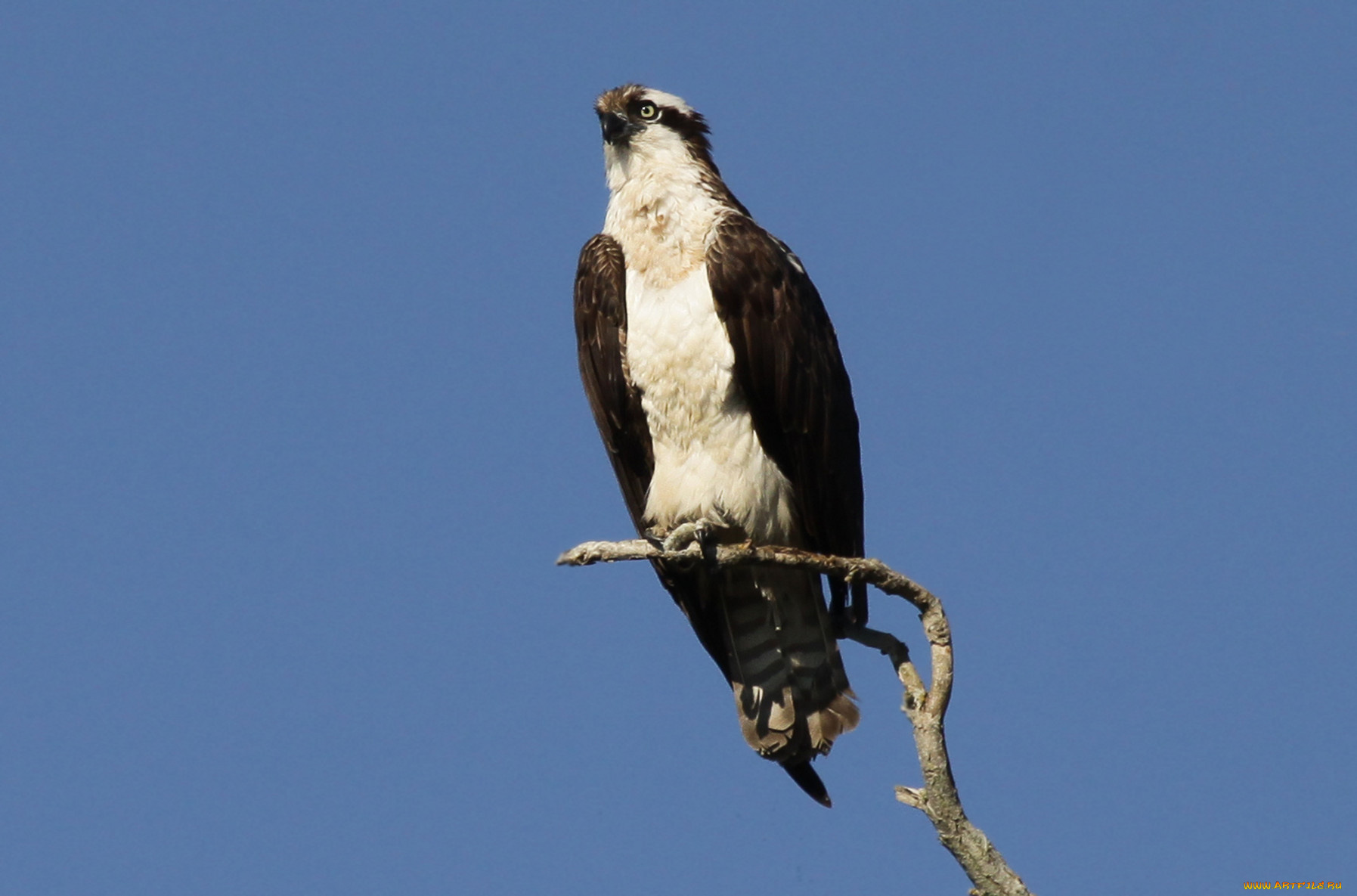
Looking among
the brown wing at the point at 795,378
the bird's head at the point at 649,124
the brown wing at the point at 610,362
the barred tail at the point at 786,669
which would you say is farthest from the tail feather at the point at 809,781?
the bird's head at the point at 649,124

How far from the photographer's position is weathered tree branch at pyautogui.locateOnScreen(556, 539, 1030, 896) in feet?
15.3

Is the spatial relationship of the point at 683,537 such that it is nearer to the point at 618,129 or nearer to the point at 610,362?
the point at 610,362

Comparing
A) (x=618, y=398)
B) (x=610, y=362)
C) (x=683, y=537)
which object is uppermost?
(x=610, y=362)

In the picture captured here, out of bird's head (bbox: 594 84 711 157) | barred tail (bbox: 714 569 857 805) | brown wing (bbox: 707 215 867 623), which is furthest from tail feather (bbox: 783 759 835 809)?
bird's head (bbox: 594 84 711 157)

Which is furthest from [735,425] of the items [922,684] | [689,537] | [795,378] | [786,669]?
[922,684]

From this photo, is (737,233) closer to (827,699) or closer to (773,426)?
(773,426)

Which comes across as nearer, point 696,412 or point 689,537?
point 689,537

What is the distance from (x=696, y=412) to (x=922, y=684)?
1.54 metres

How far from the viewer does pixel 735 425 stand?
19.5 ft

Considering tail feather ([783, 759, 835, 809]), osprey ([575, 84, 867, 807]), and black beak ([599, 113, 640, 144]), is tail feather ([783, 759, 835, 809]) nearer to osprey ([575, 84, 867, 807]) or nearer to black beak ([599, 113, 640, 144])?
osprey ([575, 84, 867, 807])

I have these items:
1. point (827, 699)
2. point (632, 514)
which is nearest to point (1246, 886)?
point (827, 699)

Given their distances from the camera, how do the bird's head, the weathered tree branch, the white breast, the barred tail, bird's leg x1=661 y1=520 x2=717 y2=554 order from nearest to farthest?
the weathered tree branch → bird's leg x1=661 y1=520 x2=717 y2=554 → the white breast → the barred tail → the bird's head

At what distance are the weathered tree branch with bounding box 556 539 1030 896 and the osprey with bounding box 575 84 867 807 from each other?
0.43 meters

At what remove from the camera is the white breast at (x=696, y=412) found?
5891 millimetres
